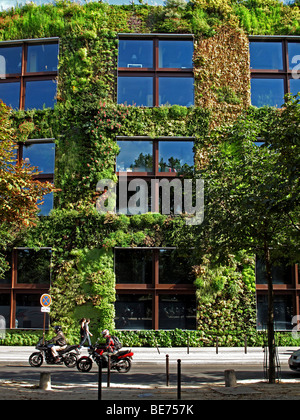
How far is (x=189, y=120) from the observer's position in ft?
76.9

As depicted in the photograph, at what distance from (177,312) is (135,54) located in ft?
42.7

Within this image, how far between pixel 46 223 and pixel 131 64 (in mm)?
9089

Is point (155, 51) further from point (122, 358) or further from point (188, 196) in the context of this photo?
point (122, 358)

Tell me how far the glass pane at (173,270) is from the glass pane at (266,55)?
419 inches

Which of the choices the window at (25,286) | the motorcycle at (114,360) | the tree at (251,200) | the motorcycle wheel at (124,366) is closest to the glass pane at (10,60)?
the window at (25,286)

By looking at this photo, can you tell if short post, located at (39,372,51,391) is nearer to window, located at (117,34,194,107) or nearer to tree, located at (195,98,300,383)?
tree, located at (195,98,300,383)

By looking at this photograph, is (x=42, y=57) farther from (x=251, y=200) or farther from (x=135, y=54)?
(x=251, y=200)

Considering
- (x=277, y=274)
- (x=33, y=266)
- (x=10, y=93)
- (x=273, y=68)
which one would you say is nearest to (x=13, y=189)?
(x=33, y=266)

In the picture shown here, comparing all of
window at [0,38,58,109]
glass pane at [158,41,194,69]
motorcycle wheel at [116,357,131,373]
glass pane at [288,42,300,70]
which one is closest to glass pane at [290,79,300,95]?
glass pane at [288,42,300,70]

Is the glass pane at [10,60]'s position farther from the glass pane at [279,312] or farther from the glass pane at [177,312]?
the glass pane at [279,312]

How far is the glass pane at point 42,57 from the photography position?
79.5 feet

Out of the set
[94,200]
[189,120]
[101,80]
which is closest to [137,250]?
[94,200]

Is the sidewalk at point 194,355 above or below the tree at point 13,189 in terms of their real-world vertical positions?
below

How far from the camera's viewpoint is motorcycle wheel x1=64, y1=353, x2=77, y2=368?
54.5 ft
